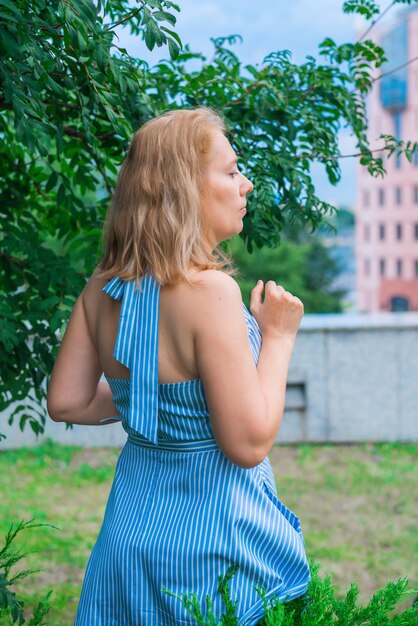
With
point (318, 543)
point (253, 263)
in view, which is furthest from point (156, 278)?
point (253, 263)

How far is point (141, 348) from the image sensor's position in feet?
5.68

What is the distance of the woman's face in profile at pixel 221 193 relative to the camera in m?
1.75

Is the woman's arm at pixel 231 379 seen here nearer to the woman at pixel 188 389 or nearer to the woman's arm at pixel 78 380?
the woman at pixel 188 389

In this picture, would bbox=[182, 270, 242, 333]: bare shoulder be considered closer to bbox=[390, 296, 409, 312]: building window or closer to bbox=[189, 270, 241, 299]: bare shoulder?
bbox=[189, 270, 241, 299]: bare shoulder

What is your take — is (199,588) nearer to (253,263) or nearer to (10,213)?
(10,213)

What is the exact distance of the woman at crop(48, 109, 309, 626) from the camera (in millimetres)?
1650

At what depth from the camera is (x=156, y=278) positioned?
169 centimetres

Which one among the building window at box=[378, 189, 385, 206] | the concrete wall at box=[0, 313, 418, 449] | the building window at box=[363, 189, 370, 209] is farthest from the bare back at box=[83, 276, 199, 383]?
the building window at box=[363, 189, 370, 209]

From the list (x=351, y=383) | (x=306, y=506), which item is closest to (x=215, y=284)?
(x=306, y=506)

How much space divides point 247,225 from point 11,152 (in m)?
1.10

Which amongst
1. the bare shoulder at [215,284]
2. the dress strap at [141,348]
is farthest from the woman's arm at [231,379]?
the dress strap at [141,348]

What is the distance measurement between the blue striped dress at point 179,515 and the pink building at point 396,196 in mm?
75772

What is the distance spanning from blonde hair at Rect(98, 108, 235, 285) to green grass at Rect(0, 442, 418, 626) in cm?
282

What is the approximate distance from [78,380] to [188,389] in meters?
0.37
